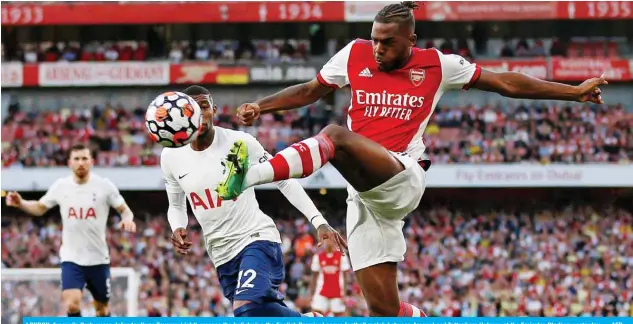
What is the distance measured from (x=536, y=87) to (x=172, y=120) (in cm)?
245

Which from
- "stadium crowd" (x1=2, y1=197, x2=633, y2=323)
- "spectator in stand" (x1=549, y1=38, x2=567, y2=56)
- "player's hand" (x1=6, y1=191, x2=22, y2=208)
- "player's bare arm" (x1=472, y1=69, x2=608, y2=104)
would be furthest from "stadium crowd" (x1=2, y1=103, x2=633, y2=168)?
"player's bare arm" (x1=472, y1=69, x2=608, y2=104)

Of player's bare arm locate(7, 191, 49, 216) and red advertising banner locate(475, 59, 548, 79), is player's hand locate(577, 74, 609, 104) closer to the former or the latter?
player's bare arm locate(7, 191, 49, 216)

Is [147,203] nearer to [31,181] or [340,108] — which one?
[31,181]

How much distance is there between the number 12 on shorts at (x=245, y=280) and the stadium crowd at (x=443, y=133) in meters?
19.2

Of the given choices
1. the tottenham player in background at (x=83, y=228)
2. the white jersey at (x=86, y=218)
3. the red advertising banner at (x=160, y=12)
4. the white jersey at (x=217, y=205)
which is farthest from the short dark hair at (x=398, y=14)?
the red advertising banner at (x=160, y=12)

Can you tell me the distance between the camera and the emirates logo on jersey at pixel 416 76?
7316 mm

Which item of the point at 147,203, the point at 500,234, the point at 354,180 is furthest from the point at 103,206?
the point at 147,203

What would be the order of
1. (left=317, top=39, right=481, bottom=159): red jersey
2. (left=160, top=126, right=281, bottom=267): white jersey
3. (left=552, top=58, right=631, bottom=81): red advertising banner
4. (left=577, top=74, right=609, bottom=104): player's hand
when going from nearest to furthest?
(left=577, top=74, right=609, bottom=104): player's hand < (left=317, top=39, right=481, bottom=159): red jersey < (left=160, top=126, right=281, bottom=267): white jersey < (left=552, top=58, right=631, bottom=81): red advertising banner

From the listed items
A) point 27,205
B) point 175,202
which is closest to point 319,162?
point 175,202

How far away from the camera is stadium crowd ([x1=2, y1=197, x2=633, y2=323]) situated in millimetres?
22094

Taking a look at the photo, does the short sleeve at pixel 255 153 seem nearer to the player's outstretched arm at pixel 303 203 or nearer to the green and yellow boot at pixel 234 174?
the player's outstretched arm at pixel 303 203

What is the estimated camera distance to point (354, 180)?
673cm

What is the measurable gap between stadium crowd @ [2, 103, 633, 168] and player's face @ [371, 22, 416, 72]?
64.4 ft

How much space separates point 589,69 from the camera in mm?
28547
